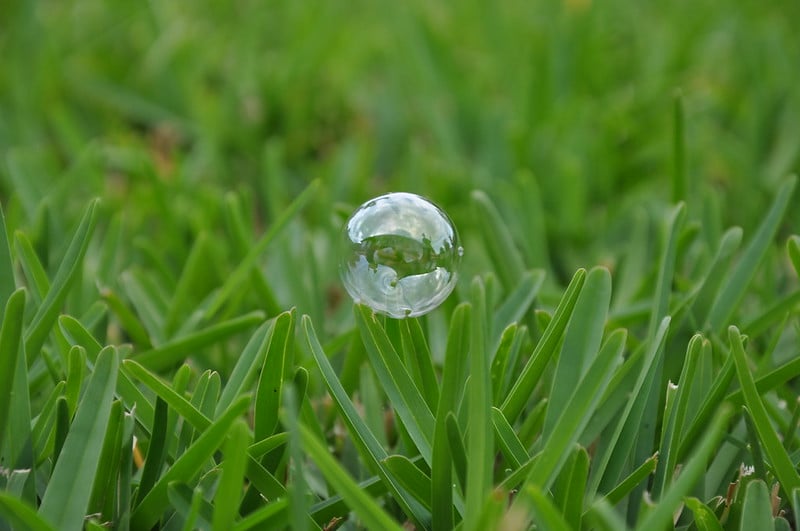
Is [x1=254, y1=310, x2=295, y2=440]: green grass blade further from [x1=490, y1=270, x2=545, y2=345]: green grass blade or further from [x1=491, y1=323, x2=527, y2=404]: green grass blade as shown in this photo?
[x1=490, y1=270, x2=545, y2=345]: green grass blade

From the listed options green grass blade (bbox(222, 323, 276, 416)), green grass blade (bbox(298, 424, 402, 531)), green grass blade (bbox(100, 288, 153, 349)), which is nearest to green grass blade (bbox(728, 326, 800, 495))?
green grass blade (bbox(298, 424, 402, 531))

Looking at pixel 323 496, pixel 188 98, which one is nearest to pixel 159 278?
pixel 323 496

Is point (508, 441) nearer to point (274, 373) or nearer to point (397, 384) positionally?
point (397, 384)

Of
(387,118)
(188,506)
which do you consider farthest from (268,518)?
(387,118)

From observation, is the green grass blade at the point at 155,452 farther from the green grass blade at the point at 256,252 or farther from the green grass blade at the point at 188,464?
the green grass blade at the point at 256,252

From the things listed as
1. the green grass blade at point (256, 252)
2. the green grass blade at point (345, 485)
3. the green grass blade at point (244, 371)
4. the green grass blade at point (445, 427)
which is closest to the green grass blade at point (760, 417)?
the green grass blade at point (445, 427)
